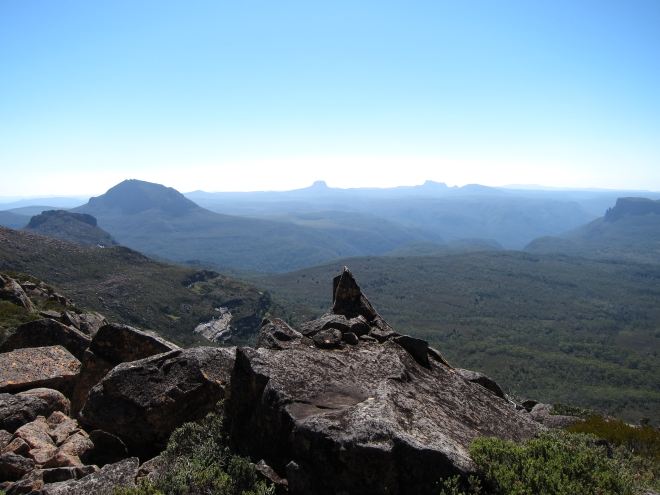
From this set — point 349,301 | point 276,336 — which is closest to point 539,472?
point 276,336

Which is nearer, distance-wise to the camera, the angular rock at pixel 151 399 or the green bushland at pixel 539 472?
the green bushland at pixel 539 472

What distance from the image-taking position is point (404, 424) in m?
9.24

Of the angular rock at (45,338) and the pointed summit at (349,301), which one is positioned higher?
the pointed summit at (349,301)

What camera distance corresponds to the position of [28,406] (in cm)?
1413

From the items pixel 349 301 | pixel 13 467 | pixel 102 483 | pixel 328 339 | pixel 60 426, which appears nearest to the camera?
pixel 102 483

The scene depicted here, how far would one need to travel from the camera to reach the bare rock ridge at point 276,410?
8.46 m

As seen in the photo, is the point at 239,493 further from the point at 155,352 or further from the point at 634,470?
the point at 634,470

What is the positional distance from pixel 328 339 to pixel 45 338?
612 inches

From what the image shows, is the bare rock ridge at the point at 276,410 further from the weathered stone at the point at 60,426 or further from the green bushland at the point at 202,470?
→ the green bushland at the point at 202,470

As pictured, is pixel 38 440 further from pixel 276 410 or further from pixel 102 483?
pixel 276 410

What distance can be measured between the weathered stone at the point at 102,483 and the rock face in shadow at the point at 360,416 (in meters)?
2.24

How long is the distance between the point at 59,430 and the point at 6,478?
2.66 metres

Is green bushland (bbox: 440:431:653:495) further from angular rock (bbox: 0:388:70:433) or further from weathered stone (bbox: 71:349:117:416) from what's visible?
weathered stone (bbox: 71:349:117:416)

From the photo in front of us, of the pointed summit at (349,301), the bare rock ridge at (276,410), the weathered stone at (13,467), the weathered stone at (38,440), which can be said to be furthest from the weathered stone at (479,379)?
the weathered stone at (13,467)
